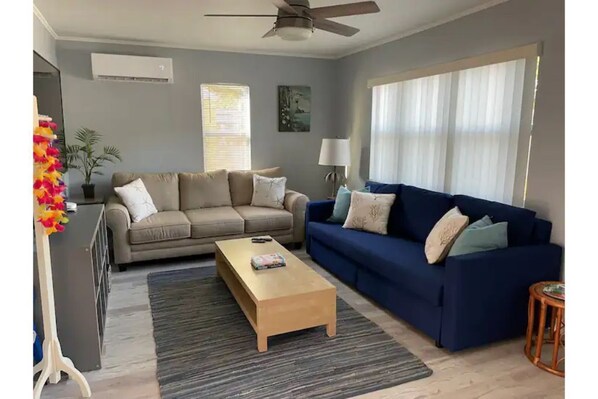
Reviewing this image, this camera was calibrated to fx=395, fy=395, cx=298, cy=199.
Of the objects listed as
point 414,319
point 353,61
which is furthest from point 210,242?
point 353,61

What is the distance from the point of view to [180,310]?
307 centimetres

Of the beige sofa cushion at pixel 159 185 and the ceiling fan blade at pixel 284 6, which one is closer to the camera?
the ceiling fan blade at pixel 284 6

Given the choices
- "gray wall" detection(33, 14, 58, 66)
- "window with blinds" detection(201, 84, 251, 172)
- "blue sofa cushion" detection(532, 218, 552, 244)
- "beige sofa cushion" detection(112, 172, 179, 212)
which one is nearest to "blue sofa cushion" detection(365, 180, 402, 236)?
"blue sofa cushion" detection(532, 218, 552, 244)

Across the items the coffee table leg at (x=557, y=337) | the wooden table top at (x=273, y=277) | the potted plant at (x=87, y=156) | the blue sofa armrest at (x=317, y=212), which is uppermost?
the potted plant at (x=87, y=156)

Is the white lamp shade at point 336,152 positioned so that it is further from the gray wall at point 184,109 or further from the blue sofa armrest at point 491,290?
the blue sofa armrest at point 491,290

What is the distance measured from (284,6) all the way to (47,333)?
7.42ft

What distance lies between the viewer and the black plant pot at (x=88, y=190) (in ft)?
14.2

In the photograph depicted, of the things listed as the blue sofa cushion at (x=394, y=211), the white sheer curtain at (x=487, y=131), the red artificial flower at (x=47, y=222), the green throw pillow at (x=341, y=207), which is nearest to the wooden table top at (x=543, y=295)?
the white sheer curtain at (x=487, y=131)

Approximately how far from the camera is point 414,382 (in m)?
2.21

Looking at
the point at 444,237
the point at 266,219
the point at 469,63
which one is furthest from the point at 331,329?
the point at 469,63

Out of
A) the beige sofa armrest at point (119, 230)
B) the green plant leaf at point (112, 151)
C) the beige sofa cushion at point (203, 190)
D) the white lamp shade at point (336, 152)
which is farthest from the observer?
the white lamp shade at point (336, 152)

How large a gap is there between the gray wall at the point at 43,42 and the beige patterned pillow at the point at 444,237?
354 centimetres

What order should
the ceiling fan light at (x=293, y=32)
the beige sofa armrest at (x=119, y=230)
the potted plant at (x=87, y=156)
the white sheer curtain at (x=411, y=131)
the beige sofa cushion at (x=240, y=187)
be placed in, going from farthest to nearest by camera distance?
the beige sofa cushion at (x=240, y=187)
the potted plant at (x=87, y=156)
the beige sofa armrest at (x=119, y=230)
the white sheer curtain at (x=411, y=131)
the ceiling fan light at (x=293, y=32)
